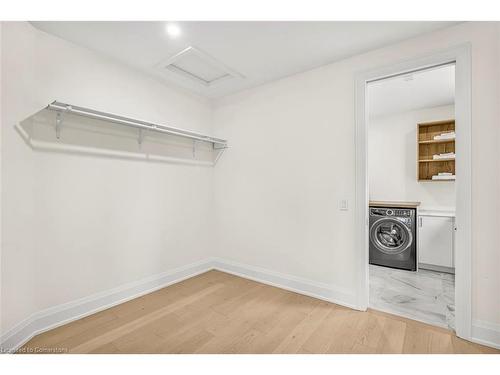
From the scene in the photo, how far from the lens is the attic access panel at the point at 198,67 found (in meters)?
2.33

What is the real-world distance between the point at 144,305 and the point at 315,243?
183cm

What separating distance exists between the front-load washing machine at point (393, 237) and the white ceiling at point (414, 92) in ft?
5.28

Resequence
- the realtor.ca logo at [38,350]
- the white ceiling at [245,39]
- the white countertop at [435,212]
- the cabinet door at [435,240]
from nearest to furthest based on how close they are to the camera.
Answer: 1. the realtor.ca logo at [38,350]
2. the white ceiling at [245,39]
3. the cabinet door at [435,240]
4. the white countertop at [435,212]

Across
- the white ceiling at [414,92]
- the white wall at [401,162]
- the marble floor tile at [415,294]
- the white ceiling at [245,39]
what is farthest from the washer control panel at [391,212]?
the white ceiling at [245,39]

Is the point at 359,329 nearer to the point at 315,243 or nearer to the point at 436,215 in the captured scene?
the point at 315,243

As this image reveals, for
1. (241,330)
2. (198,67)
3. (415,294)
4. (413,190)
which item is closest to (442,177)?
(413,190)

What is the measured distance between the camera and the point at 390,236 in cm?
362

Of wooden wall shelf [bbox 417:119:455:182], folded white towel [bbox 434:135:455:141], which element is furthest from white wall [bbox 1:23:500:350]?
wooden wall shelf [bbox 417:119:455:182]

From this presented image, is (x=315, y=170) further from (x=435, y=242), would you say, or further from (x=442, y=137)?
(x=442, y=137)

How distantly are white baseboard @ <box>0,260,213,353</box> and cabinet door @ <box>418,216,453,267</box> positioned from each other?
10.7 ft

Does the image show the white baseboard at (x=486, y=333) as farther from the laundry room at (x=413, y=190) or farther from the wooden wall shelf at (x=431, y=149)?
the wooden wall shelf at (x=431, y=149)

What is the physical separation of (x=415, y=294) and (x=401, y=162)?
2317mm

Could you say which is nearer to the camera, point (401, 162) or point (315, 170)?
point (315, 170)

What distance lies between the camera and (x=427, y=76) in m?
2.85
